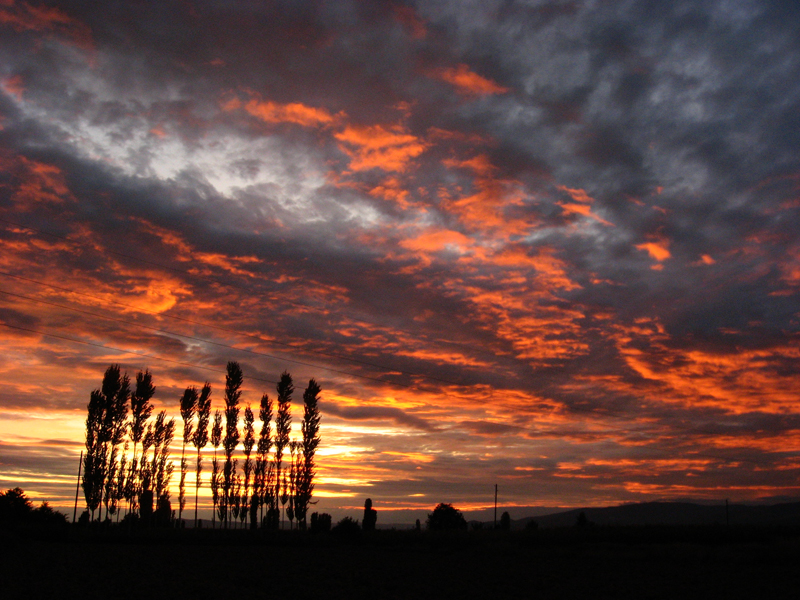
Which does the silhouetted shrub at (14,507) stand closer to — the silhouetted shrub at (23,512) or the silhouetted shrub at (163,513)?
the silhouetted shrub at (23,512)

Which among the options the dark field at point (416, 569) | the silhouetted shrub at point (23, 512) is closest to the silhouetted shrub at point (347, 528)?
the dark field at point (416, 569)

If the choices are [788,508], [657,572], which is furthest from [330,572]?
[788,508]

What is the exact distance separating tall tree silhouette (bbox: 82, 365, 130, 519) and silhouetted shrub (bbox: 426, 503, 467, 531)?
33280 mm

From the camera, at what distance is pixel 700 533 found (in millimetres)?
39375

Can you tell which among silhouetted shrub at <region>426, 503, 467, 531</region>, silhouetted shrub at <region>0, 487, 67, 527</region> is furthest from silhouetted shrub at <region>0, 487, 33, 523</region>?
silhouetted shrub at <region>426, 503, 467, 531</region>

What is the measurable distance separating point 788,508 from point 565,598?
216361 millimetres

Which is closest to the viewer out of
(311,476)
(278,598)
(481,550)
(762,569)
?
(278,598)

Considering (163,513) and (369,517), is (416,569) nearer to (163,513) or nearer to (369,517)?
(369,517)

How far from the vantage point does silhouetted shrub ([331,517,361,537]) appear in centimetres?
4109

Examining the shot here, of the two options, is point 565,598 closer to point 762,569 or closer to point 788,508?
point 762,569

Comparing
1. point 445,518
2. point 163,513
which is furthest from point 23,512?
point 445,518

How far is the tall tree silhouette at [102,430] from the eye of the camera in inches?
1934

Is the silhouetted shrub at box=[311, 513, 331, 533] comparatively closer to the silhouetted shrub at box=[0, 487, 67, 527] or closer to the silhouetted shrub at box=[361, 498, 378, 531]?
the silhouetted shrub at box=[361, 498, 378, 531]

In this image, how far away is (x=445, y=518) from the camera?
216 ft
